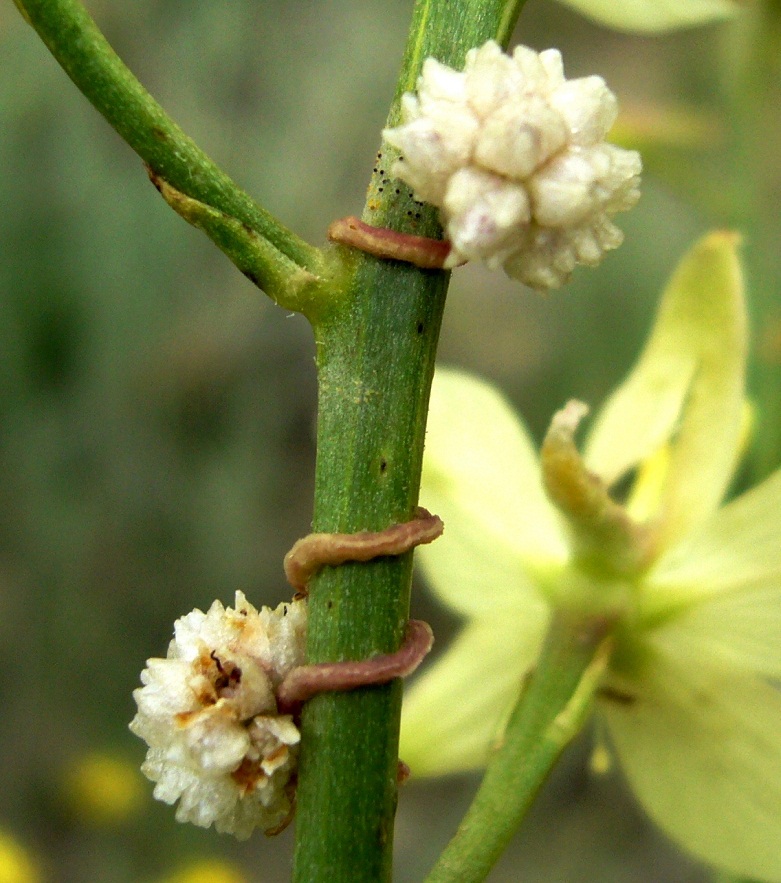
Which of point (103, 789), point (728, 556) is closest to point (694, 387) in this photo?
point (728, 556)

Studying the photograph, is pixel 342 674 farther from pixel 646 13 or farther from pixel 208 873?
pixel 208 873

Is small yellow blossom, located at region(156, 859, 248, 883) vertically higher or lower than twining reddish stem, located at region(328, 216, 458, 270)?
lower

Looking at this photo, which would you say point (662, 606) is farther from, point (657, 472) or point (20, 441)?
point (20, 441)

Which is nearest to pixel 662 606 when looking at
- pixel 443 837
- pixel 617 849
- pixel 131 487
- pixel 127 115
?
pixel 127 115

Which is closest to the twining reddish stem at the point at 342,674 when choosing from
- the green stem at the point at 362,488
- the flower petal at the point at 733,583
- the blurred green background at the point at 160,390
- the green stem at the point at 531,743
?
the green stem at the point at 362,488

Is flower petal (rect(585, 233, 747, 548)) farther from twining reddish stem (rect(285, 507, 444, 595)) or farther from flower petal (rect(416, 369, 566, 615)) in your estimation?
twining reddish stem (rect(285, 507, 444, 595))

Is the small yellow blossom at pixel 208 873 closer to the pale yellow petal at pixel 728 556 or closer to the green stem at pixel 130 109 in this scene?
the pale yellow petal at pixel 728 556

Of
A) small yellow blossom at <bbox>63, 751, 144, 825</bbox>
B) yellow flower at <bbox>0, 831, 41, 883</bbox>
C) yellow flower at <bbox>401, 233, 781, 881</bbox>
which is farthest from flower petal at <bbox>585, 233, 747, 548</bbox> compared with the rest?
small yellow blossom at <bbox>63, 751, 144, 825</bbox>

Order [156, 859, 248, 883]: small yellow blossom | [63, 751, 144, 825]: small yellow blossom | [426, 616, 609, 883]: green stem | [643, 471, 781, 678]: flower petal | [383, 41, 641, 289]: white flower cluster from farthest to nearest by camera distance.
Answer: [63, 751, 144, 825]: small yellow blossom < [156, 859, 248, 883]: small yellow blossom < [643, 471, 781, 678]: flower petal < [426, 616, 609, 883]: green stem < [383, 41, 641, 289]: white flower cluster
